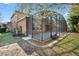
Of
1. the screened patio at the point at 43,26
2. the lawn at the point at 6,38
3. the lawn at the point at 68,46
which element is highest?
the screened patio at the point at 43,26

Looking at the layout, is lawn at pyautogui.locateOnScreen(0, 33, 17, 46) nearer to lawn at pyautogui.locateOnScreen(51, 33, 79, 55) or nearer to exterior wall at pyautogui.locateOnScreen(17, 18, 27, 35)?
exterior wall at pyautogui.locateOnScreen(17, 18, 27, 35)

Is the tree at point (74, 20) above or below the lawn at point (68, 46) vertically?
above

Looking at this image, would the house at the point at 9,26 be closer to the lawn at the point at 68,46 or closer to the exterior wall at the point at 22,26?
the exterior wall at the point at 22,26

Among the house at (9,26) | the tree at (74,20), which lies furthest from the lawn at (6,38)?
the tree at (74,20)

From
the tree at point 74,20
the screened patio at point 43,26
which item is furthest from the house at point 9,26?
the tree at point 74,20

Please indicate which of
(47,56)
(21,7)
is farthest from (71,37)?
(21,7)

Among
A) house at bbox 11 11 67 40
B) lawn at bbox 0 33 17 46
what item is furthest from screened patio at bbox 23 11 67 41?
lawn at bbox 0 33 17 46

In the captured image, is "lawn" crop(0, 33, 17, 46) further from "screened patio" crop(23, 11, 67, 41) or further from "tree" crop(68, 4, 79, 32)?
"tree" crop(68, 4, 79, 32)

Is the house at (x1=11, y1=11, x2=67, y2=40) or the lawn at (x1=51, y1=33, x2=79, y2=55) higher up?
the house at (x1=11, y1=11, x2=67, y2=40)

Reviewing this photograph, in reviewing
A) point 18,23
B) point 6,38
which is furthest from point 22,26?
point 6,38

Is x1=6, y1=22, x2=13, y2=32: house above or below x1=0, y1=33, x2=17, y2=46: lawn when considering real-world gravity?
above

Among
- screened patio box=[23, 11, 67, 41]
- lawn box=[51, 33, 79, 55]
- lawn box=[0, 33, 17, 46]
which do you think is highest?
screened patio box=[23, 11, 67, 41]

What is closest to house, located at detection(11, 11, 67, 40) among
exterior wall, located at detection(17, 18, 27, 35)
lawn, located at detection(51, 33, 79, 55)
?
exterior wall, located at detection(17, 18, 27, 35)

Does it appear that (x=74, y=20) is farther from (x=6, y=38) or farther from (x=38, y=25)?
(x=6, y=38)
